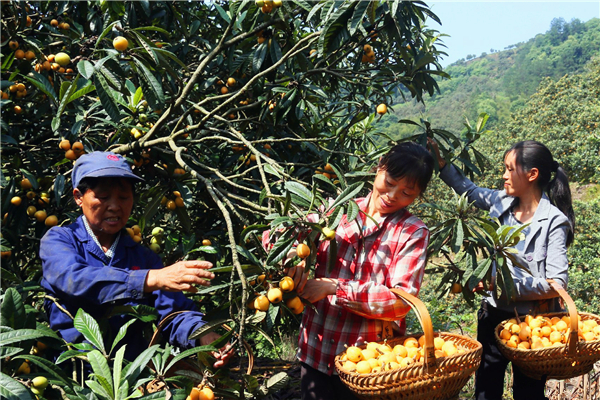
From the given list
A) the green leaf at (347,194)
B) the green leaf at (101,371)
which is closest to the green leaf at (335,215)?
the green leaf at (347,194)

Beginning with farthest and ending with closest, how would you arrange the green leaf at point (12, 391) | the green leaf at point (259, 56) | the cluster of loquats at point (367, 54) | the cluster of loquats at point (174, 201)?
the cluster of loquats at point (367, 54) < the green leaf at point (259, 56) < the cluster of loquats at point (174, 201) < the green leaf at point (12, 391)

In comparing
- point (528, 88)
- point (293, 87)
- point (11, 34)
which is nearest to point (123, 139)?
point (11, 34)

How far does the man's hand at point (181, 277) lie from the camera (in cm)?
110

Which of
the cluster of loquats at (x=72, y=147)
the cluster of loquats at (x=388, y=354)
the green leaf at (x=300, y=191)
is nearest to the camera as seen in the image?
the cluster of loquats at (x=388, y=354)

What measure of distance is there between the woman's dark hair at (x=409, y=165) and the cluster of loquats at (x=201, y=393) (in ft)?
2.34

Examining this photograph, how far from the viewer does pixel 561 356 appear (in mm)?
1744

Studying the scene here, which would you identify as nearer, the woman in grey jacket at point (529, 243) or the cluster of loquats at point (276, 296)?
the cluster of loquats at point (276, 296)

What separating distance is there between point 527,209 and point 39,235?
1824 millimetres

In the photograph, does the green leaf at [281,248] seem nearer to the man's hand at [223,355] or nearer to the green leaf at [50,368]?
the man's hand at [223,355]

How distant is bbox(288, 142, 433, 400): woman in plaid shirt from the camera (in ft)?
4.55

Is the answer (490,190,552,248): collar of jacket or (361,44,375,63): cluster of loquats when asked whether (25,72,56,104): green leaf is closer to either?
(361,44,375,63): cluster of loquats

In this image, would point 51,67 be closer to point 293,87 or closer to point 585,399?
point 293,87

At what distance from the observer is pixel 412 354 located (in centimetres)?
134

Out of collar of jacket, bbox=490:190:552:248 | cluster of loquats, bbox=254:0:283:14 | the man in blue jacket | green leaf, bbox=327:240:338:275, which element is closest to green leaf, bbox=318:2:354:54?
cluster of loquats, bbox=254:0:283:14
